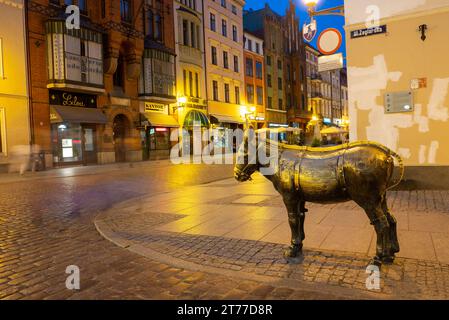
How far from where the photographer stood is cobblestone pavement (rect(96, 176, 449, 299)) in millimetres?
3744

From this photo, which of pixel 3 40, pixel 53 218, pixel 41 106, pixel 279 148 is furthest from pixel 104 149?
pixel 279 148

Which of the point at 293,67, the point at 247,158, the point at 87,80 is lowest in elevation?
the point at 247,158

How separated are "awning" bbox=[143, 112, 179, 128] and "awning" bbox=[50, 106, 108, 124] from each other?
168 inches

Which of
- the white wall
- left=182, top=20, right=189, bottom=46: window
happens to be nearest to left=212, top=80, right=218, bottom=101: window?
left=182, top=20, right=189, bottom=46: window

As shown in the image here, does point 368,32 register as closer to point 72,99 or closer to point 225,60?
point 72,99

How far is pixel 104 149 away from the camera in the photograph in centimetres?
2534

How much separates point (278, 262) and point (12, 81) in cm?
2073

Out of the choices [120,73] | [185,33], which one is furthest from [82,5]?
[185,33]

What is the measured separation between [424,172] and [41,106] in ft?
66.8

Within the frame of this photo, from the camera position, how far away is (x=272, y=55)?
47.3 m

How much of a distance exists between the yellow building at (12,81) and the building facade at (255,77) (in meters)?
25.2

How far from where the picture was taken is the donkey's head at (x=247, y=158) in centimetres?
467

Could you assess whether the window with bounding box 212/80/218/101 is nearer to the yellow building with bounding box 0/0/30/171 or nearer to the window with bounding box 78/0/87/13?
the window with bounding box 78/0/87/13
